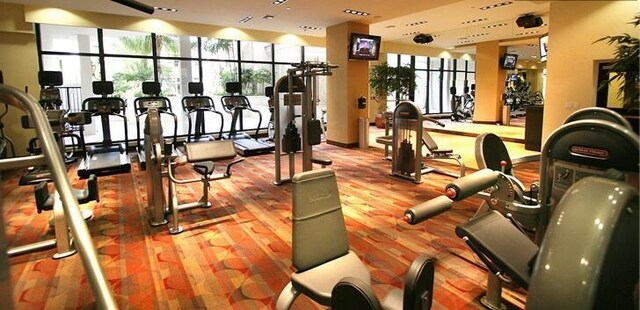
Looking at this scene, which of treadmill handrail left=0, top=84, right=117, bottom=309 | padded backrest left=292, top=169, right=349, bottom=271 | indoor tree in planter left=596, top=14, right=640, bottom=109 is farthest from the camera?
indoor tree in planter left=596, top=14, right=640, bottom=109

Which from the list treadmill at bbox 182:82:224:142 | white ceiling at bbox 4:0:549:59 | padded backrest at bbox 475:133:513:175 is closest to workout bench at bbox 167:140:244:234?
padded backrest at bbox 475:133:513:175

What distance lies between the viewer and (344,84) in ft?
30.2

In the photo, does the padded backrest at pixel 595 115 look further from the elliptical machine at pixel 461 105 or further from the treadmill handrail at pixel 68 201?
the elliptical machine at pixel 461 105

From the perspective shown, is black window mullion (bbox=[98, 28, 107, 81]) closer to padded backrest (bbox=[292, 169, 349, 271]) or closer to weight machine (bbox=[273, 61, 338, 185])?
weight machine (bbox=[273, 61, 338, 185])

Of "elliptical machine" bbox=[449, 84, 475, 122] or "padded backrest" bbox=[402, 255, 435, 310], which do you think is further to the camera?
"elliptical machine" bbox=[449, 84, 475, 122]

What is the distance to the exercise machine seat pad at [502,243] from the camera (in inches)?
66.9

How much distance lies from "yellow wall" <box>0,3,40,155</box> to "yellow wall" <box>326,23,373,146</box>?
6549 millimetres

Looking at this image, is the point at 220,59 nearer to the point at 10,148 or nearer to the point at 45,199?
the point at 10,148

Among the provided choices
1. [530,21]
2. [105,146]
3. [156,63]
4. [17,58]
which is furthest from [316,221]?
[156,63]

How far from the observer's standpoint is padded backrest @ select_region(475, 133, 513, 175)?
3.31 metres

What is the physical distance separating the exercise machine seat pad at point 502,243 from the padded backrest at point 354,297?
72cm

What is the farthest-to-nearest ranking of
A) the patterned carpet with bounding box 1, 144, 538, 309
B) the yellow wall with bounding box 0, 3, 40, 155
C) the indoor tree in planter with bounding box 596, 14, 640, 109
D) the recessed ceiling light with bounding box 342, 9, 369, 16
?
1. the recessed ceiling light with bounding box 342, 9, 369, 16
2. the yellow wall with bounding box 0, 3, 40, 155
3. the patterned carpet with bounding box 1, 144, 538, 309
4. the indoor tree in planter with bounding box 596, 14, 640, 109

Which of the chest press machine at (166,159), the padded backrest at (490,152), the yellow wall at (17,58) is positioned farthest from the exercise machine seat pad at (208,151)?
the yellow wall at (17,58)

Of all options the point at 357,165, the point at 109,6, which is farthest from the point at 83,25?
the point at 357,165
